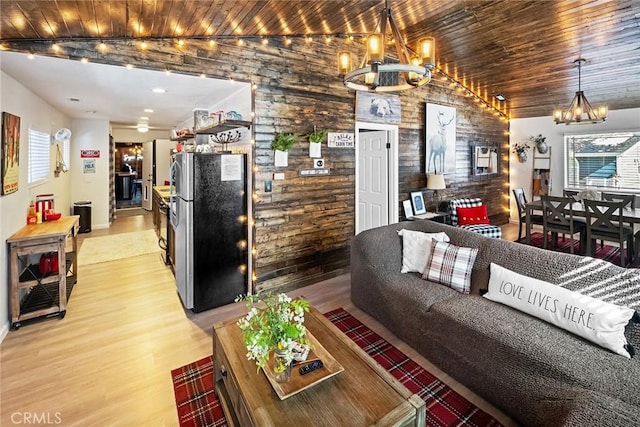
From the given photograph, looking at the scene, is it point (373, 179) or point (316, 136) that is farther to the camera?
point (373, 179)

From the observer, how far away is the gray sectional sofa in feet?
5.25

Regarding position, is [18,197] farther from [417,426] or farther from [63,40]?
[417,426]

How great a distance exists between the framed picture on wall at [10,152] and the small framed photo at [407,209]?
496 centimetres

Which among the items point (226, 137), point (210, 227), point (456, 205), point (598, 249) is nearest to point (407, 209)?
point (456, 205)

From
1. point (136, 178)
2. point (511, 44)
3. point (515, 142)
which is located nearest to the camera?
point (511, 44)

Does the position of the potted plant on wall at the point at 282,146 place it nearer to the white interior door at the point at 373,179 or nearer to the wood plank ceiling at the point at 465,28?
the wood plank ceiling at the point at 465,28

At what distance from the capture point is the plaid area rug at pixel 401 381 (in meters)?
1.98

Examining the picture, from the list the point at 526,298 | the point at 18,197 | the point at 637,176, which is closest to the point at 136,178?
the point at 18,197

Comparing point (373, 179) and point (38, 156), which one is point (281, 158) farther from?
point (38, 156)

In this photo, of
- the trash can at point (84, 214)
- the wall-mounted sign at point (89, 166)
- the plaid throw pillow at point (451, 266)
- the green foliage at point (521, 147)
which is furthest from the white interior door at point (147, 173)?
the green foliage at point (521, 147)

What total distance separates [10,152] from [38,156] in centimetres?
138

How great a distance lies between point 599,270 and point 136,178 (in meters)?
13.8

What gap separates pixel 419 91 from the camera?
5453 mm

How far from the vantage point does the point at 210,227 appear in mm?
3518
